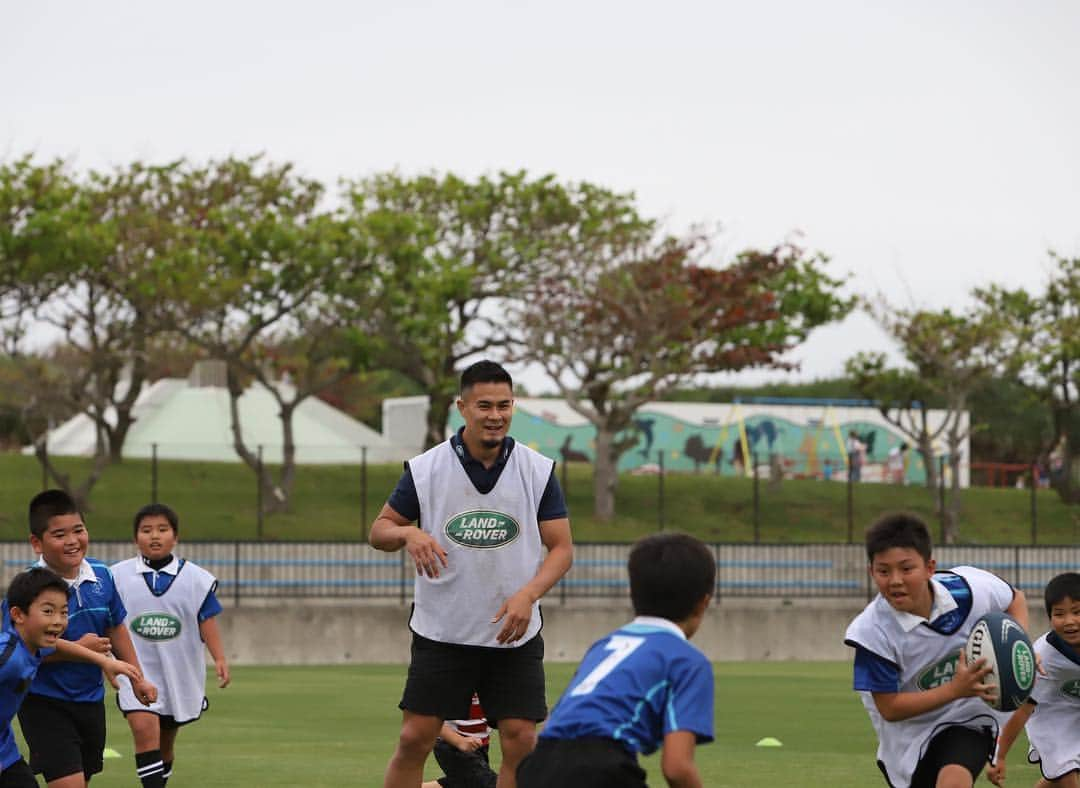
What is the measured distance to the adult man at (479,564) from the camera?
25.6 ft

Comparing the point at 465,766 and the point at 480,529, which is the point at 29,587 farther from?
the point at 465,766

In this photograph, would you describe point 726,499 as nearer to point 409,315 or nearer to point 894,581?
point 409,315

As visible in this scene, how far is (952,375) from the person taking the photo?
45562 mm

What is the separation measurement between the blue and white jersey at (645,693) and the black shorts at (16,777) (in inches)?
119

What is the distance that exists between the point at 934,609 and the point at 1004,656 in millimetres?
317

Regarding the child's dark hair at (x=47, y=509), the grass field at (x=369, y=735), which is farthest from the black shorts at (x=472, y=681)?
the grass field at (x=369, y=735)

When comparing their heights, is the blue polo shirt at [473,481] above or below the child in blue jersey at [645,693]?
above

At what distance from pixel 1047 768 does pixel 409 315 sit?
3626 centimetres

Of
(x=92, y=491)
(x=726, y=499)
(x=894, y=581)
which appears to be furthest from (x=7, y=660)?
(x=726, y=499)

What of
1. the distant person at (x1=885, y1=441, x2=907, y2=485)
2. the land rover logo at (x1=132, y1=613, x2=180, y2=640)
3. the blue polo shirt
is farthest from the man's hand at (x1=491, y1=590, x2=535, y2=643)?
the distant person at (x1=885, y1=441, x2=907, y2=485)

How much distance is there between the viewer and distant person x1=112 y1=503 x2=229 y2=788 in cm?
1019

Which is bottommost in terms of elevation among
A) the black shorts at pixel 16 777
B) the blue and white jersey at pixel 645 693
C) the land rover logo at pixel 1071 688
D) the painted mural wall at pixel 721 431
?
the black shorts at pixel 16 777

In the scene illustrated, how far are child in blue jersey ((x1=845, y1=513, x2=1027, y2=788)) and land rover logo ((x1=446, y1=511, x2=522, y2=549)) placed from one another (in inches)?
65.6

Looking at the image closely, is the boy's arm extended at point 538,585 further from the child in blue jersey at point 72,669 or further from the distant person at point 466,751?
the child in blue jersey at point 72,669
